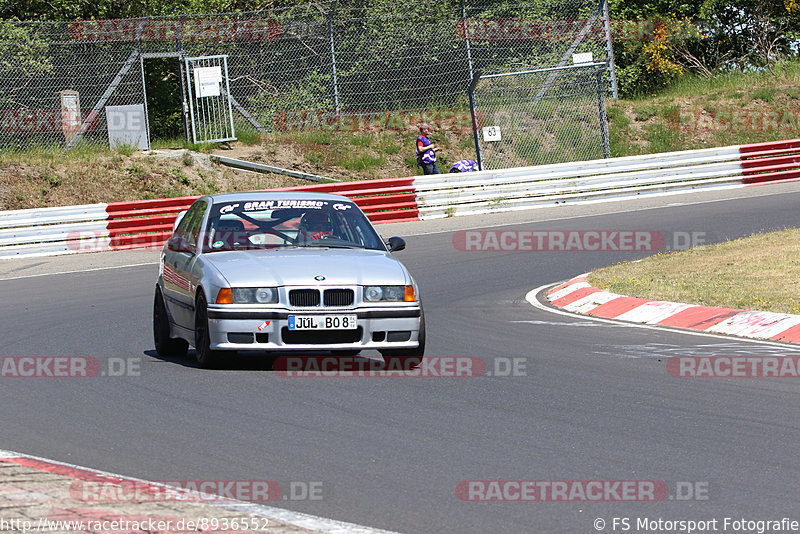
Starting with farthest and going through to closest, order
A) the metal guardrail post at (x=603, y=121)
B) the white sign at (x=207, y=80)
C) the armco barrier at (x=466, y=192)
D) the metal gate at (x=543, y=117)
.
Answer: the metal gate at (x=543, y=117)
the metal guardrail post at (x=603, y=121)
the white sign at (x=207, y=80)
the armco barrier at (x=466, y=192)

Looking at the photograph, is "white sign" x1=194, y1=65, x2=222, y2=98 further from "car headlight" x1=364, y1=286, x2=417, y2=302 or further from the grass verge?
"car headlight" x1=364, y1=286, x2=417, y2=302

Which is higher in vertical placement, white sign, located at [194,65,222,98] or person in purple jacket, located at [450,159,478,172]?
white sign, located at [194,65,222,98]

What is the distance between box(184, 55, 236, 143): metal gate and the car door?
49.7 ft

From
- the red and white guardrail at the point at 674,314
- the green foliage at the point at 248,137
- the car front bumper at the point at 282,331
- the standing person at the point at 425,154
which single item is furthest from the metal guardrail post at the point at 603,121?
the car front bumper at the point at 282,331

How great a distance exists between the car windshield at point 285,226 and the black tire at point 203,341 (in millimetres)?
808

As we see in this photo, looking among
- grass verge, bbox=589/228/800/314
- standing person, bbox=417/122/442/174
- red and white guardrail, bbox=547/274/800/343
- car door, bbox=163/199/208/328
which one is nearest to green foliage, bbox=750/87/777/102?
standing person, bbox=417/122/442/174

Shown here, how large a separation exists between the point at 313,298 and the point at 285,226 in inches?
54.8

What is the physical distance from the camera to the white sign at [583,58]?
93.6 ft

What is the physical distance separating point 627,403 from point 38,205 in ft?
61.9

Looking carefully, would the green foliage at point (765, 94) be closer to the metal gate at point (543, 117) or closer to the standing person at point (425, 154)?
the metal gate at point (543, 117)

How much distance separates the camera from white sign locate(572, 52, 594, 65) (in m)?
28.5

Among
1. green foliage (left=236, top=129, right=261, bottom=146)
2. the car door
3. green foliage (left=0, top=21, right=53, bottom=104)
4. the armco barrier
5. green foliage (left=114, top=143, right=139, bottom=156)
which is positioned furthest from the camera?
green foliage (left=236, top=129, right=261, bottom=146)

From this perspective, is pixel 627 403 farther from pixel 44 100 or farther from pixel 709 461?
pixel 44 100

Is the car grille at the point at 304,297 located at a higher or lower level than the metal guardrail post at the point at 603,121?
lower
